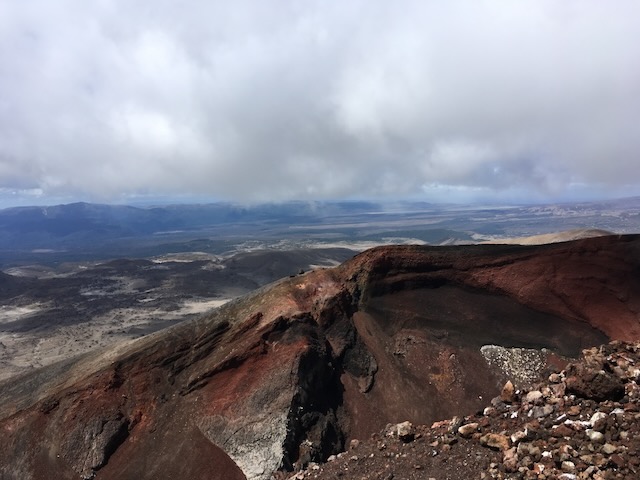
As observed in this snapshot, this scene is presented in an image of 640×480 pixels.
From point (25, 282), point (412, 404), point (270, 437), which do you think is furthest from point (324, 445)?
point (25, 282)

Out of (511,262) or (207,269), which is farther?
(207,269)

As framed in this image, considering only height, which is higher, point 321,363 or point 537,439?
point 537,439

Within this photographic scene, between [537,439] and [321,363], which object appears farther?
[321,363]

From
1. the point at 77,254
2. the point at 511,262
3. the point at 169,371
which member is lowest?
the point at 77,254

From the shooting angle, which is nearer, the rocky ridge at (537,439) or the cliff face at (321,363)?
the rocky ridge at (537,439)

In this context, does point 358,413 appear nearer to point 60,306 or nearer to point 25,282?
point 60,306
